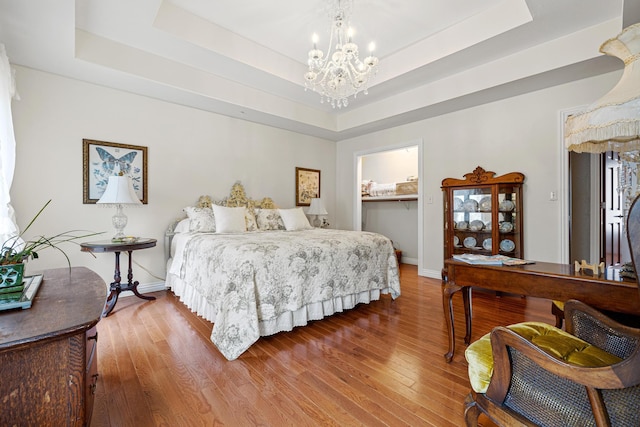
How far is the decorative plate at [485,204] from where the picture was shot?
3.87 metres

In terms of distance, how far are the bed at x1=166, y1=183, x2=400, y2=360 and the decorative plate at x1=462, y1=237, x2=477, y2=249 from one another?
57.4 inches

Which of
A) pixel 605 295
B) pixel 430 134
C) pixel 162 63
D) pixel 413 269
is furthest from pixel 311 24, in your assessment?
pixel 413 269

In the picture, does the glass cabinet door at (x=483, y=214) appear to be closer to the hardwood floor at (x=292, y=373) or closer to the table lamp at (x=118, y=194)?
the hardwood floor at (x=292, y=373)

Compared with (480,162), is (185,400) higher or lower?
lower

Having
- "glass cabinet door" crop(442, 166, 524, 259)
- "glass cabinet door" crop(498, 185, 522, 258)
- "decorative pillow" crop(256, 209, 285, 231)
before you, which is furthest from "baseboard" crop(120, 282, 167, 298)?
"glass cabinet door" crop(498, 185, 522, 258)

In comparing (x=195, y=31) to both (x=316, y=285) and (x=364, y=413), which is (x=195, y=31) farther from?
(x=364, y=413)

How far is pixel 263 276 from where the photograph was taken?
2.27 meters

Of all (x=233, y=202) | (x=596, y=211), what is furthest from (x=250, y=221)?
(x=596, y=211)

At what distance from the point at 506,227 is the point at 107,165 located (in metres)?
5.05

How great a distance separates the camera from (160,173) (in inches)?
149

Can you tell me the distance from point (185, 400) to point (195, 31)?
3289mm

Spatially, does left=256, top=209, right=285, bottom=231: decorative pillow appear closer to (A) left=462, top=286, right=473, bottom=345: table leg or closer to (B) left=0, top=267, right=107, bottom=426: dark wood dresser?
(A) left=462, top=286, right=473, bottom=345: table leg

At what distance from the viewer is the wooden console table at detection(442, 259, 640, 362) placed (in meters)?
1.31

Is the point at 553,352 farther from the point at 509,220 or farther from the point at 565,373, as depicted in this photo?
the point at 509,220
